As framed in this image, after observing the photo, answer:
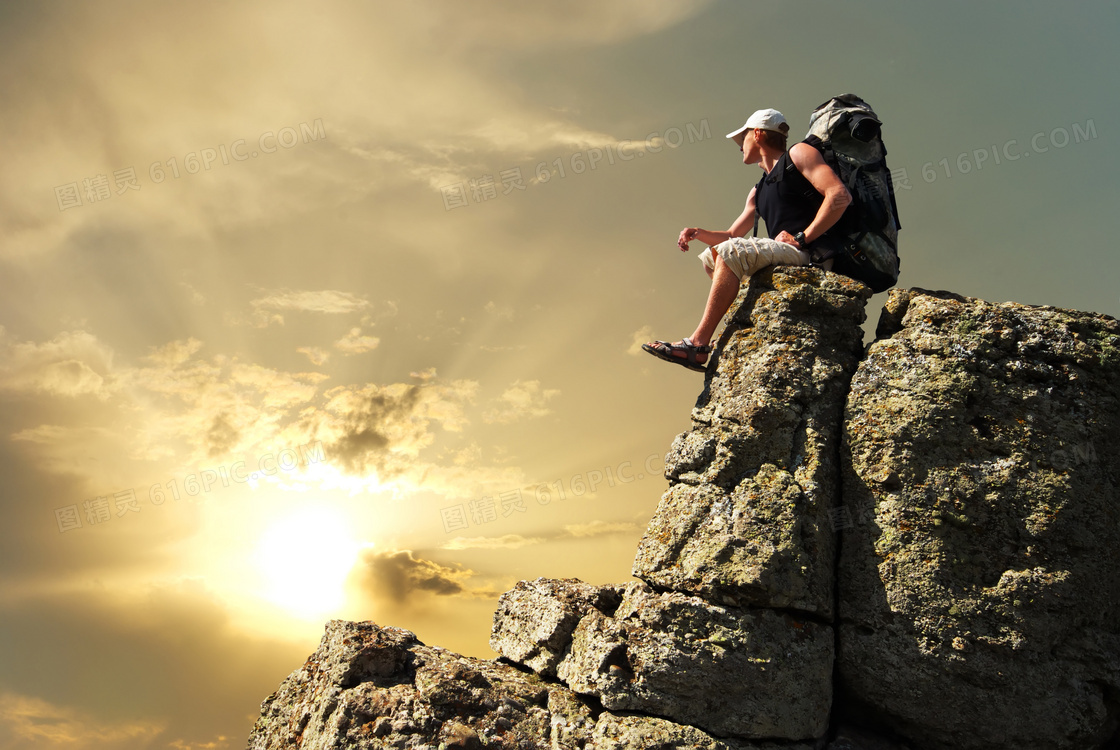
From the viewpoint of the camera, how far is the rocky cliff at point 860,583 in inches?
303

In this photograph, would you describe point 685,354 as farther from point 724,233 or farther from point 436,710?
point 436,710

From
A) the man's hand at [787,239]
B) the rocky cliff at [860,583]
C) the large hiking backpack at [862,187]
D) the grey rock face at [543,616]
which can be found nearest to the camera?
the rocky cliff at [860,583]

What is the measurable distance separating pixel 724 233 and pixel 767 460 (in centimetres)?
410

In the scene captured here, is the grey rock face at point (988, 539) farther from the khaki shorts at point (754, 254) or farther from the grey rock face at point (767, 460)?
the khaki shorts at point (754, 254)

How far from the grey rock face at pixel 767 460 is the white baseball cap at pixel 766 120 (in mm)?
2431

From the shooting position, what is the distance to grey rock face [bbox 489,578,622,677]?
902 centimetres

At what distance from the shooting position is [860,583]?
816 centimetres

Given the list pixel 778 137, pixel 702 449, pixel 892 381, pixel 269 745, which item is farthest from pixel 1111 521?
pixel 269 745

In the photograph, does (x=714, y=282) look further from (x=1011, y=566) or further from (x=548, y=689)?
(x=548, y=689)

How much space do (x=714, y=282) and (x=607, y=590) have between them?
4111 mm

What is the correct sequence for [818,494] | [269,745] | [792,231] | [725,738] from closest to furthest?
[725,738], [818,494], [269,745], [792,231]

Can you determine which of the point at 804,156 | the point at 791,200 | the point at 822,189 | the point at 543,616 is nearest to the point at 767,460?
the point at 543,616

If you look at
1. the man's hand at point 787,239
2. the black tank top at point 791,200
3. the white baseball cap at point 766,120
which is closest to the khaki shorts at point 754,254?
the man's hand at point 787,239

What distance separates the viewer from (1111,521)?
801 centimetres
